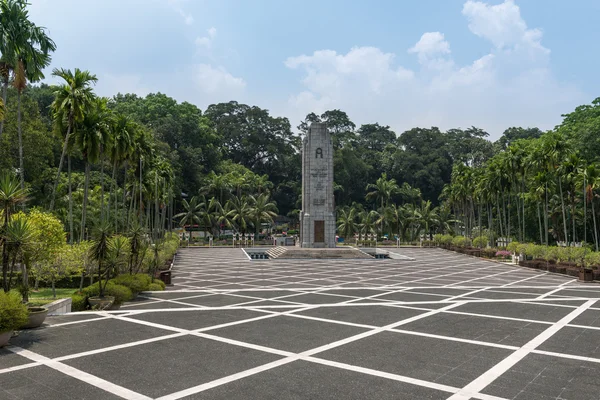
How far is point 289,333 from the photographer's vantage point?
13.2m

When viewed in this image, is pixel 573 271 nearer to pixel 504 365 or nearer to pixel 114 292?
pixel 504 365

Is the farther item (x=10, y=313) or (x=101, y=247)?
(x=101, y=247)

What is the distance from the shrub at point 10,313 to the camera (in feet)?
36.5

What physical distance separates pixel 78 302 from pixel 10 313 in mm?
6235

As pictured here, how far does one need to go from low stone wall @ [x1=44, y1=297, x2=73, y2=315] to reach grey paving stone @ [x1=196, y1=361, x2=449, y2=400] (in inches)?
372

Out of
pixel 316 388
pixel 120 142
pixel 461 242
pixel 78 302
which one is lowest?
pixel 316 388

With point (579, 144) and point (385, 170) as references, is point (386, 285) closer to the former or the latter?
point (579, 144)

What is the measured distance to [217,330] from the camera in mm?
13539

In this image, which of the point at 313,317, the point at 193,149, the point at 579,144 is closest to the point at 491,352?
the point at 313,317

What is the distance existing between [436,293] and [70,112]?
A: 69.3 feet

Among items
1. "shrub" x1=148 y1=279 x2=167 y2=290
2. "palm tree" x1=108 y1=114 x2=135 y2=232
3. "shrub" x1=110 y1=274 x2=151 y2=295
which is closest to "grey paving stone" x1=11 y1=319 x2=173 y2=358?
"shrub" x1=110 y1=274 x2=151 y2=295

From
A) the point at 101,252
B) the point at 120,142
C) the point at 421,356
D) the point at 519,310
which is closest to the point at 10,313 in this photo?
the point at 101,252

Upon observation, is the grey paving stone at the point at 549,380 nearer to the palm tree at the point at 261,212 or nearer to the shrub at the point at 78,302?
the shrub at the point at 78,302

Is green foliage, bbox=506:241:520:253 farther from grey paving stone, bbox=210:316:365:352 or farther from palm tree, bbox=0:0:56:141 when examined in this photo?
palm tree, bbox=0:0:56:141
